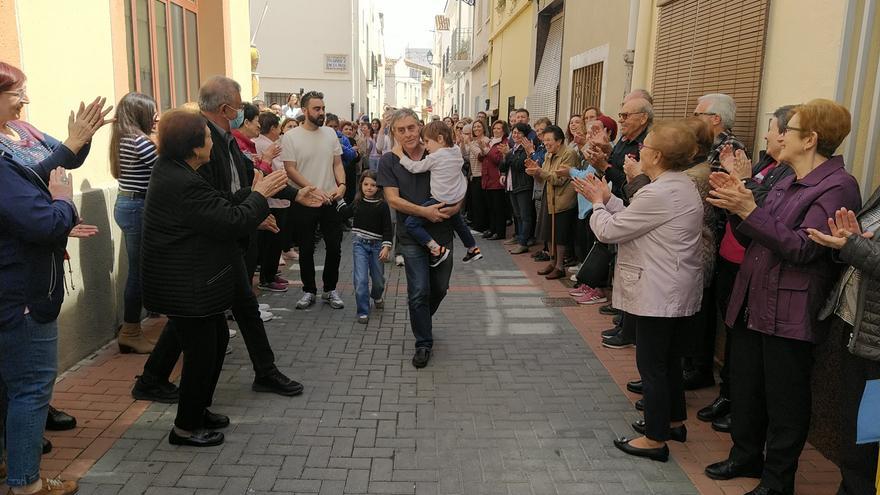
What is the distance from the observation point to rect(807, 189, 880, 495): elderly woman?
2.62 metres

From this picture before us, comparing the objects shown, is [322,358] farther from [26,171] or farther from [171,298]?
[26,171]

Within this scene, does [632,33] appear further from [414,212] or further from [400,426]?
[400,426]

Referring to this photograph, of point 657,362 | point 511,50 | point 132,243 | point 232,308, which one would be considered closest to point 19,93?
point 232,308

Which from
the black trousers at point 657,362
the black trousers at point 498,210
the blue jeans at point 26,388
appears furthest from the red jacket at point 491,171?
the blue jeans at point 26,388

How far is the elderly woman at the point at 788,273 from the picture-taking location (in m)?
2.88

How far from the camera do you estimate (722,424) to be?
156 inches

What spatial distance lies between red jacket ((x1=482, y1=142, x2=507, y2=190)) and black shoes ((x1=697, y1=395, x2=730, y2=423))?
21.7 ft

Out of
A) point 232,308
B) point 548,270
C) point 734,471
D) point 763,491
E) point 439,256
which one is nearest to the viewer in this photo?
point 763,491

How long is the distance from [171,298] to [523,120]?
790 cm

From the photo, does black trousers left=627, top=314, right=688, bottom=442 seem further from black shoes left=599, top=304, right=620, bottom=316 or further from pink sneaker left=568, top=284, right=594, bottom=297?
pink sneaker left=568, top=284, right=594, bottom=297

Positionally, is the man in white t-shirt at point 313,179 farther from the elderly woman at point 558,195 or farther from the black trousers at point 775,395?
the black trousers at point 775,395

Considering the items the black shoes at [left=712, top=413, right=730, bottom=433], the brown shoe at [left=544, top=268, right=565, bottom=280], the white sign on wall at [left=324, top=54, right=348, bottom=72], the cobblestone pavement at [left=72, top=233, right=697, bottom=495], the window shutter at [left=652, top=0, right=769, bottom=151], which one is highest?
the white sign on wall at [left=324, top=54, right=348, bottom=72]

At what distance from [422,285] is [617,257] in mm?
1741

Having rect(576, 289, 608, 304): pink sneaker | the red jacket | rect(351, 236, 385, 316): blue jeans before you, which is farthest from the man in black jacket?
the red jacket
